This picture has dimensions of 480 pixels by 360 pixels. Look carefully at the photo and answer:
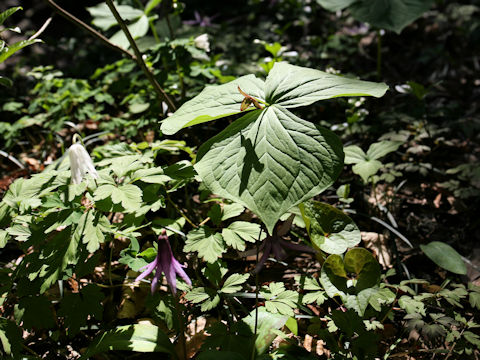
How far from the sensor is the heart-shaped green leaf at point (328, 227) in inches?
60.2

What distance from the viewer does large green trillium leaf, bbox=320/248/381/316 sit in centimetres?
143

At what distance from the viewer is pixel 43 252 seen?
134cm

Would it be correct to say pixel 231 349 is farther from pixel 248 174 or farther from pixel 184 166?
pixel 184 166

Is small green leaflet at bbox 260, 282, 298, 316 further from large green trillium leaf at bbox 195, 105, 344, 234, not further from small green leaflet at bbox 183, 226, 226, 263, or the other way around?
large green trillium leaf at bbox 195, 105, 344, 234

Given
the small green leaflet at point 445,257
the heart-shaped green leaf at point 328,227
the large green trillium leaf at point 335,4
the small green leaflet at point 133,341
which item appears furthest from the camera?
the large green trillium leaf at point 335,4

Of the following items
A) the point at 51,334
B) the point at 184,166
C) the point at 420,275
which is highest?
the point at 184,166

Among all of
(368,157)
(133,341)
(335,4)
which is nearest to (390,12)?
(335,4)

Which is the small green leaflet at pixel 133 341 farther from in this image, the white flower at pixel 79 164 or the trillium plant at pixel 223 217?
the white flower at pixel 79 164

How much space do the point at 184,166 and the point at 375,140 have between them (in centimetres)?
150

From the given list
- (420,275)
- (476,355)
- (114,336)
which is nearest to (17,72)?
(114,336)

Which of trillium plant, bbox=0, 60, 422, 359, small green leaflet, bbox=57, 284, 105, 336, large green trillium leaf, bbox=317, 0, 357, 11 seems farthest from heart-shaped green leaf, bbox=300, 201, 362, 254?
large green trillium leaf, bbox=317, 0, 357, 11

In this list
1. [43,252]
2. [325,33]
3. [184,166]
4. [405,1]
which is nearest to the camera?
[43,252]

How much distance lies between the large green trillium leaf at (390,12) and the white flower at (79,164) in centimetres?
234

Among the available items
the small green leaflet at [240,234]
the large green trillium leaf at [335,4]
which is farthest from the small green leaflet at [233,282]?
the large green trillium leaf at [335,4]
